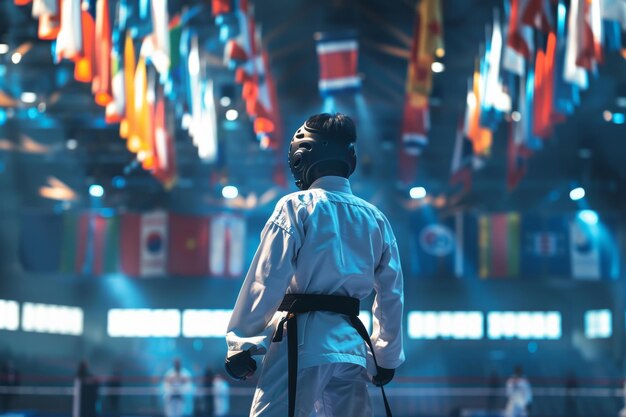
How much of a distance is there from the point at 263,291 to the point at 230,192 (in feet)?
79.9

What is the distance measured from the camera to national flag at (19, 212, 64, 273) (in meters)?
22.8

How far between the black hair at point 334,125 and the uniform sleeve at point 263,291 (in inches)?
20.7

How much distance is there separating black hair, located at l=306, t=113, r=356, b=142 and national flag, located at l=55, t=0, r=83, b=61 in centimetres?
694

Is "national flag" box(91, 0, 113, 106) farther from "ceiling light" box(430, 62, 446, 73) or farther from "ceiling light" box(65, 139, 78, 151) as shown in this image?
"ceiling light" box(65, 139, 78, 151)

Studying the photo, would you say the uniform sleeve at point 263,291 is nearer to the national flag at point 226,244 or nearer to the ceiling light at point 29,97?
the ceiling light at point 29,97

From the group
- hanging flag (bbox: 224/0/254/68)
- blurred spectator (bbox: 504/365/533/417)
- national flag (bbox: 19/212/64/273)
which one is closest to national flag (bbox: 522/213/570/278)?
blurred spectator (bbox: 504/365/533/417)

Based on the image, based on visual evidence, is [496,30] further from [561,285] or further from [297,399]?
[561,285]

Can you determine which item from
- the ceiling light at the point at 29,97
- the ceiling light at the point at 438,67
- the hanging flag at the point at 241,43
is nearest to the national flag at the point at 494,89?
the hanging flag at the point at 241,43

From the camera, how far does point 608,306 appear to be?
28.1 metres

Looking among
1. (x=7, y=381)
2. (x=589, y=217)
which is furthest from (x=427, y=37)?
(x=7, y=381)

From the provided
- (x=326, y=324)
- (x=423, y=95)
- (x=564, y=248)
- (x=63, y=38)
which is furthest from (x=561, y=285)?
(x=326, y=324)

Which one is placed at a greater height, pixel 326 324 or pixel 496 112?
pixel 496 112

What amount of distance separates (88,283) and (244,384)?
575 cm

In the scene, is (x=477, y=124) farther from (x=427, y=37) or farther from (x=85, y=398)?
(x=85, y=398)
